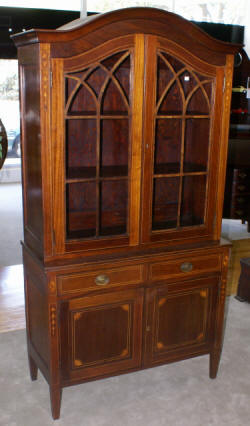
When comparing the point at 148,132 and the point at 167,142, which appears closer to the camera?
the point at 148,132

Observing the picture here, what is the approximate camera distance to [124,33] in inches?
66.7

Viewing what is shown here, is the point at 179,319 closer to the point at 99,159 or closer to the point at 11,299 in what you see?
the point at 99,159

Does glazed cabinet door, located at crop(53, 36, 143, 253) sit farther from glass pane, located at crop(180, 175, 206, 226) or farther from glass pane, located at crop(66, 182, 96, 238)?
glass pane, located at crop(180, 175, 206, 226)

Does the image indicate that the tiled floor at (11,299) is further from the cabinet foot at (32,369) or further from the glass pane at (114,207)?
the glass pane at (114,207)

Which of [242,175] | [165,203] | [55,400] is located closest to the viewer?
[55,400]

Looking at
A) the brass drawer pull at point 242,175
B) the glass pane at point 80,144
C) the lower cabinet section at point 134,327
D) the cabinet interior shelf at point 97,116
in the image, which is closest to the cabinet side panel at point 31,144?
Result: the cabinet interior shelf at point 97,116

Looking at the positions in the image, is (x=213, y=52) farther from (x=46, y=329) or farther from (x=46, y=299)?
(x=46, y=329)

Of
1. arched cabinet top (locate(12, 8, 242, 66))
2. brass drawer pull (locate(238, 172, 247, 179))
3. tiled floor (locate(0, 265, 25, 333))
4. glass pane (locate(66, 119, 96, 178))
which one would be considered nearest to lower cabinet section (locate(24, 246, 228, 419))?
glass pane (locate(66, 119, 96, 178))

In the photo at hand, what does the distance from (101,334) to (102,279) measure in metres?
0.26

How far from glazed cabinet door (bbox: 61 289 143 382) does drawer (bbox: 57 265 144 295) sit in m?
0.05

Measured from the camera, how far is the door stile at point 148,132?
176 cm

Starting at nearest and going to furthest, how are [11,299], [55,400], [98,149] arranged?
[98,149] < [55,400] < [11,299]

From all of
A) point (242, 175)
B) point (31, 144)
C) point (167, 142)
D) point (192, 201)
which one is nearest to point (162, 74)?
point (167, 142)

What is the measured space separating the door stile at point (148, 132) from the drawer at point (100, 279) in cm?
15
